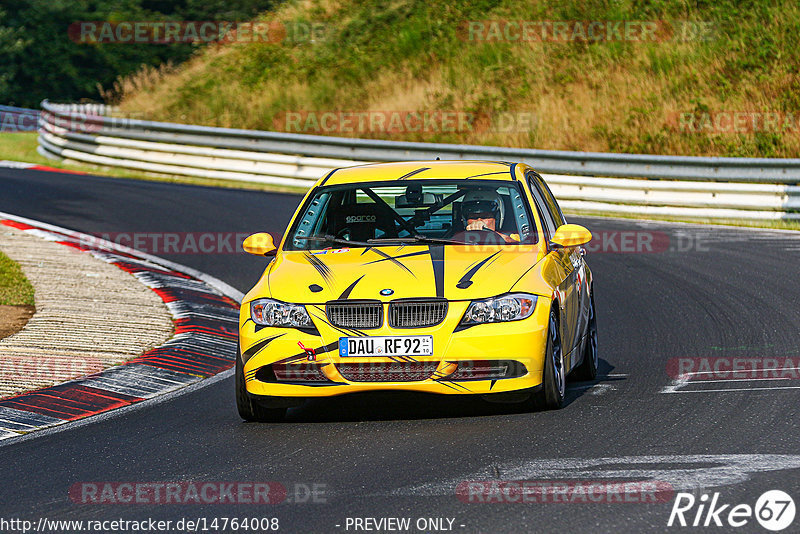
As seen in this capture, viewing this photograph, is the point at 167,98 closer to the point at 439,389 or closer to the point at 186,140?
the point at 186,140

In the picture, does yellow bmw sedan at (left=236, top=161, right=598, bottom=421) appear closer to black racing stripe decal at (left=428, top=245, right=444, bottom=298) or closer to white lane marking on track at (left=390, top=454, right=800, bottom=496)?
black racing stripe decal at (left=428, top=245, right=444, bottom=298)

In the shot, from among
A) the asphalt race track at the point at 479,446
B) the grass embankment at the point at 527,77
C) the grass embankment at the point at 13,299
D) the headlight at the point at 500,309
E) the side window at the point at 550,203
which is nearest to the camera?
→ the asphalt race track at the point at 479,446

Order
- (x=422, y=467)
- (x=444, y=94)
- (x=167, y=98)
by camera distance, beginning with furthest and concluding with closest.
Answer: (x=167, y=98)
(x=444, y=94)
(x=422, y=467)

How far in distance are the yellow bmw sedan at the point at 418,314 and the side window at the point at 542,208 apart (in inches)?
2.0

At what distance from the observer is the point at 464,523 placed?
525cm

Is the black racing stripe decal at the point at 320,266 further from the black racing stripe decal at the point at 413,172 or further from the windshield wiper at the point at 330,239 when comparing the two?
the black racing stripe decal at the point at 413,172

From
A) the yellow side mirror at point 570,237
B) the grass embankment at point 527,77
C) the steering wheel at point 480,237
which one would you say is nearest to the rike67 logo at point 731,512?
the yellow side mirror at point 570,237

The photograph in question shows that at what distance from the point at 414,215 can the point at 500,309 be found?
1675 millimetres

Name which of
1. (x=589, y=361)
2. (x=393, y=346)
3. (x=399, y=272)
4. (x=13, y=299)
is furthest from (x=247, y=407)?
(x=13, y=299)

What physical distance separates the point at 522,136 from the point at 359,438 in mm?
20206

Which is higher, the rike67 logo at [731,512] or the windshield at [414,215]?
the windshield at [414,215]

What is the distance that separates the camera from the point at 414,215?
29.1 feet

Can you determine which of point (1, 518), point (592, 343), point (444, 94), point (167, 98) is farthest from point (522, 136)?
point (1, 518)

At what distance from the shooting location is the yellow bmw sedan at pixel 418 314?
7.27m
